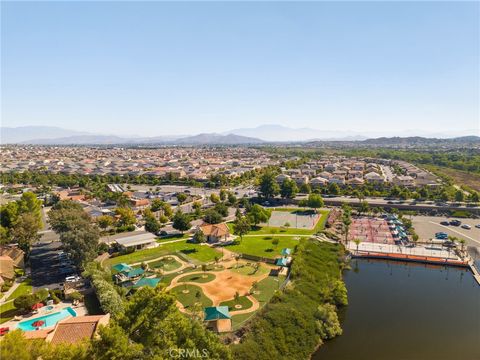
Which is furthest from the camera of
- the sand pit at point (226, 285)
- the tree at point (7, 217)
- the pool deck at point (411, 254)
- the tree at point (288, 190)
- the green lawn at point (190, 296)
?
the tree at point (288, 190)

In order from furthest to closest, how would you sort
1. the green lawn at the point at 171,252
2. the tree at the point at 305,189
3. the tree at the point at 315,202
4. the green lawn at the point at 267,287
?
1. the tree at the point at 305,189
2. the tree at the point at 315,202
3. the green lawn at the point at 171,252
4. the green lawn at the point at 267,287

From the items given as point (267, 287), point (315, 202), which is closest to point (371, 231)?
point (315, 202)

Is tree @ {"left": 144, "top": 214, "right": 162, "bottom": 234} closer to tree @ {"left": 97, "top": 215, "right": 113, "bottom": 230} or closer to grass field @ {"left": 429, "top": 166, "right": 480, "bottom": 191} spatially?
tree @ {"left": 97, "top": 215, "right": 113, "bottom": 230}

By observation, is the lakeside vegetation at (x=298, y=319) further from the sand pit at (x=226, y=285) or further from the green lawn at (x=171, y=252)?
the green lawn at (x=171, y=252)

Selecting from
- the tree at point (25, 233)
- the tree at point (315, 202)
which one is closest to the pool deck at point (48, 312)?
the tree at point (25, 233)

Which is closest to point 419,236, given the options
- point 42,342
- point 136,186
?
point 42,342

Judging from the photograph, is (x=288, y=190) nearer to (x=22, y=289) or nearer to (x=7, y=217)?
(x=7, y=217)
